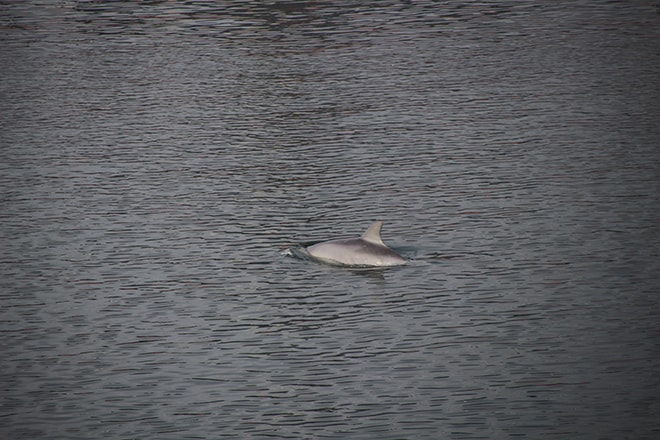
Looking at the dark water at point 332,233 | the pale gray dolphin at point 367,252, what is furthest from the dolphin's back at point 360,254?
the dark water at point 332,233

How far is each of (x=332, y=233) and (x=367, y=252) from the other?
115 inches

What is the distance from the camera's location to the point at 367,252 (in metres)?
33.3

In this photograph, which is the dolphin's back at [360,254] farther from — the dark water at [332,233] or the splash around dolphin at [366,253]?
the dark water at [332,233]

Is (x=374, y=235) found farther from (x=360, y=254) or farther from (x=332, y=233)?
(x=332, y=233)

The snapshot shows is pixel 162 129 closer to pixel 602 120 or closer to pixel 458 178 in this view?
pixel 458 178

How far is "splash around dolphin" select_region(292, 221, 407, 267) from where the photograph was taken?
3338 cm

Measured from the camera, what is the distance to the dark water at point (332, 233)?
25.5m

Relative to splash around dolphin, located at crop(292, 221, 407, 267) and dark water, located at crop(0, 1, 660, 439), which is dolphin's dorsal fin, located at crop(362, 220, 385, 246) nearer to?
splash around dolphin, located at crop(292, 221, 407, 267)

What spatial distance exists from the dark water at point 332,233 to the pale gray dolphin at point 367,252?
Result: 0.60 m

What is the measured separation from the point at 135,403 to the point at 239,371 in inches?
102

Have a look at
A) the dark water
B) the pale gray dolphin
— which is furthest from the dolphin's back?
the dark water

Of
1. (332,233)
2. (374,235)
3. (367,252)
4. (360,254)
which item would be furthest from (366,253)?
(332,233)

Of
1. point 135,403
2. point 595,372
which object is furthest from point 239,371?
point 595,372

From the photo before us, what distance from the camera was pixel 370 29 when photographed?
6994cm
